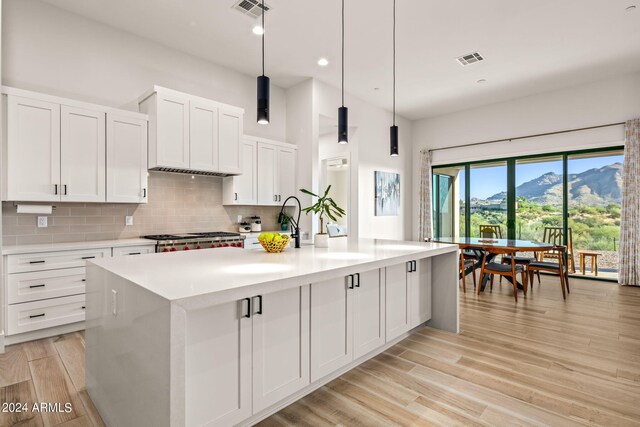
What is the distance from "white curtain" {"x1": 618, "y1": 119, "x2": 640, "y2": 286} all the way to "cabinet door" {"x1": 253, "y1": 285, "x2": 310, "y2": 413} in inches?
230

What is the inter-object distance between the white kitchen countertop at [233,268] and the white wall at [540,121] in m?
4.79

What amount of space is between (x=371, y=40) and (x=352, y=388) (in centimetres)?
391

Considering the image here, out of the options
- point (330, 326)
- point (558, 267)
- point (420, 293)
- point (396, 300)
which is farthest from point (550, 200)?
point (330, 326)

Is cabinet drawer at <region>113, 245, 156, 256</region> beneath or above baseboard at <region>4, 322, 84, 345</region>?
above

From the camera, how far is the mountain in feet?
18.4

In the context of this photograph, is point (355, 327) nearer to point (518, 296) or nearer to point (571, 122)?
point (518, 296)

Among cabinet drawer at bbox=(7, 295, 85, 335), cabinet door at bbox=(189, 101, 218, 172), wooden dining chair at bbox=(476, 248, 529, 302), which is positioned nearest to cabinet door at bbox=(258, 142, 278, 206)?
cabinet door at bbox=(189, 101, 218, 172)

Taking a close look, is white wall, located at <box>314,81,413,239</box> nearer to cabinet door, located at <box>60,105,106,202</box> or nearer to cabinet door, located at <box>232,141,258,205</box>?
cabinet door, located at <box>232,141,258,205</box>

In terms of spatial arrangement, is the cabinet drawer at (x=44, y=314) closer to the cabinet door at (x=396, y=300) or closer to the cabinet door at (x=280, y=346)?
the cabinet door at (x=280, y=346)

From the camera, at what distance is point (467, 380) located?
2.33 m

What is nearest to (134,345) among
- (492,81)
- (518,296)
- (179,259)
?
(179,259)

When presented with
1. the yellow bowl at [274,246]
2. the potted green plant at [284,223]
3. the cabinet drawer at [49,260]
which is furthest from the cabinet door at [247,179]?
the yellow bowl at [274,246]

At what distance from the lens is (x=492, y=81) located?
218 inches

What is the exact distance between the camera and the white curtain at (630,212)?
518cm
